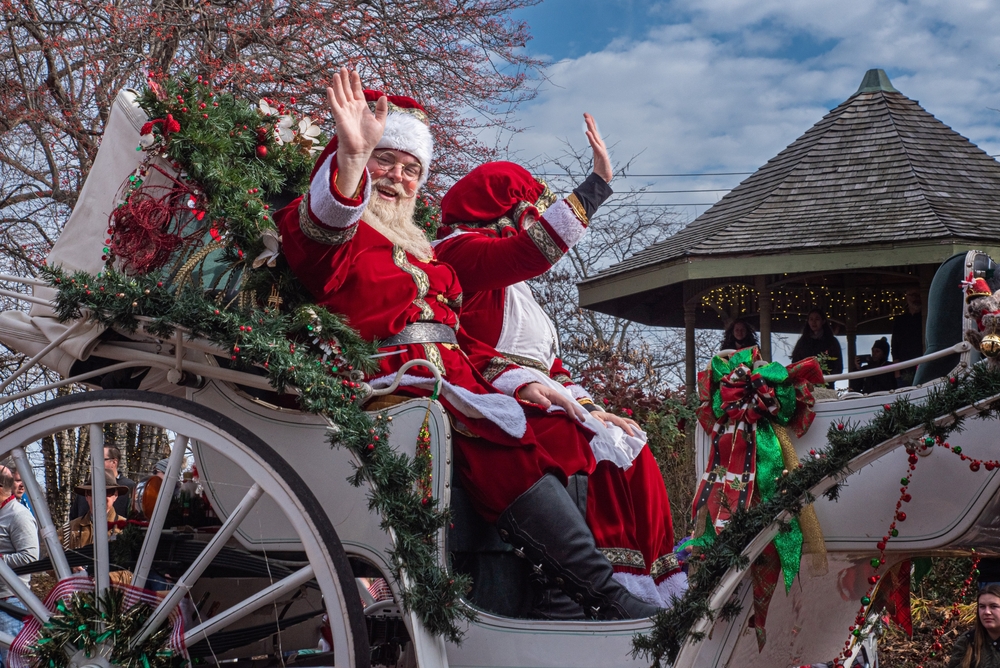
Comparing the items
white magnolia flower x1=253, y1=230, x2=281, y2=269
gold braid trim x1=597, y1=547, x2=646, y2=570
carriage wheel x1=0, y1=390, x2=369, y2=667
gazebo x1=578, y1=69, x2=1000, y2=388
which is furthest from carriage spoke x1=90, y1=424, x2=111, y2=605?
gazebo x1=578, y1=69, x2=1000, y2=388

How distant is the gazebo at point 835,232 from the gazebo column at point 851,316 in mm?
18

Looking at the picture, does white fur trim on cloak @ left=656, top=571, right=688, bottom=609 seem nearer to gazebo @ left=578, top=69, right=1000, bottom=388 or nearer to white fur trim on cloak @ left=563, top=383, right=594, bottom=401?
white fur trim on cloak @ left=563, top=383, right=594, bottom=401

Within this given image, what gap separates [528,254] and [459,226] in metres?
0.46

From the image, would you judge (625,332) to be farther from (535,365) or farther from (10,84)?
(535,365)

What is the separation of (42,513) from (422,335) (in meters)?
1.24

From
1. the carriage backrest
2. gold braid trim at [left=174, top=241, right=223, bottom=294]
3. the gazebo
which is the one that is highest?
the gazebo

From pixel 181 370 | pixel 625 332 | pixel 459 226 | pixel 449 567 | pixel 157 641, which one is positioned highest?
pixel 625 332

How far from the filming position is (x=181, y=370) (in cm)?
298

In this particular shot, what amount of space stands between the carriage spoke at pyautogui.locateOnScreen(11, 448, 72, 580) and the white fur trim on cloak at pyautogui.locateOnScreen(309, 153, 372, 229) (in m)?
1.12

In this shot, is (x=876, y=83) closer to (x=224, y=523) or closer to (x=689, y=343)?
(x=689, y=343)

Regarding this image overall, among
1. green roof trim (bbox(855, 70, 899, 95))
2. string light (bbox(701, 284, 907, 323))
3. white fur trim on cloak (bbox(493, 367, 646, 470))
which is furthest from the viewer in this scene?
green roof trim (bbox(855, 70, 899, 95))

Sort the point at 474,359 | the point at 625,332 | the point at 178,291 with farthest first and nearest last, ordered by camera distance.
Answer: the point at 625,332
the point at 474,359
the point at 178,291

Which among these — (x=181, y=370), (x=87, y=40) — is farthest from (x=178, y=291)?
(x=87, y=40)

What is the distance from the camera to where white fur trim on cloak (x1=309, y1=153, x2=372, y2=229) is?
2.88 metres
